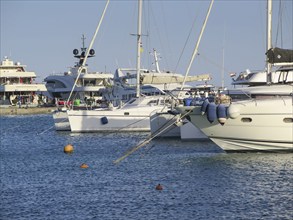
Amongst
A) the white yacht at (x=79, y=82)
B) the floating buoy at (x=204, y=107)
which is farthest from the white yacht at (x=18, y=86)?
the floating buoy at (x=204, y=107)

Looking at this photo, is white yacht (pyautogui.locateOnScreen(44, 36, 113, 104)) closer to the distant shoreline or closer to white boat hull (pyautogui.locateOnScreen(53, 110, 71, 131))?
the distant shoreline

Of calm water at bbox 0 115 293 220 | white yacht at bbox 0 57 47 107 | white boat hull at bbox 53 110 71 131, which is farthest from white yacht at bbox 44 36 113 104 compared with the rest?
calm water at bbox 0 115 293 220

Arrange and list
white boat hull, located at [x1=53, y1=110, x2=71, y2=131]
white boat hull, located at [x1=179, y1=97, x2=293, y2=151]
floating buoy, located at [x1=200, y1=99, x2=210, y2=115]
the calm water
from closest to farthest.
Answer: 1. the calm water
2. white boat hull, located at [x1=179, y1=97, x2=293, y2=151]
3. floating buoy, located at [x1=200, y1=99, x2=210, y2=115]
4. white boat hull, located at [x1=53, y1=110, x2=71, y2=131]

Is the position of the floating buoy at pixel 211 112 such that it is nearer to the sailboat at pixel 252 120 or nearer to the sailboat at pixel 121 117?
the sailboat at pixel 252 120

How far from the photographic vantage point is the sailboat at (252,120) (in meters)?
34.0

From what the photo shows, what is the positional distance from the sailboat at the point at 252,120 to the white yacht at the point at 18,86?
8929 centimetres

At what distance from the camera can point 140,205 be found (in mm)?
24766

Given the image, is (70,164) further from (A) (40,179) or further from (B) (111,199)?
(B) (111,199)

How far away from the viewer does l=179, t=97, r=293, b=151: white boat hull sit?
3391 centimetres

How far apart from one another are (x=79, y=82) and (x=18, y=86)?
10.4 m

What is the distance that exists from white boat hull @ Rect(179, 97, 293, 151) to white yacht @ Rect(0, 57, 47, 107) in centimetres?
8932

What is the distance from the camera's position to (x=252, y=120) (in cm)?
3450

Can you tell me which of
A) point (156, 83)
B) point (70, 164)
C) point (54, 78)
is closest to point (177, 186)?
point (70, 164)

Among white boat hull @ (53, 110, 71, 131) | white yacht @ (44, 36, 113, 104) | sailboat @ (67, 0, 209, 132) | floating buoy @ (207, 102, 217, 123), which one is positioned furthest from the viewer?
white yacht @ (44, 36, 113, 104)
